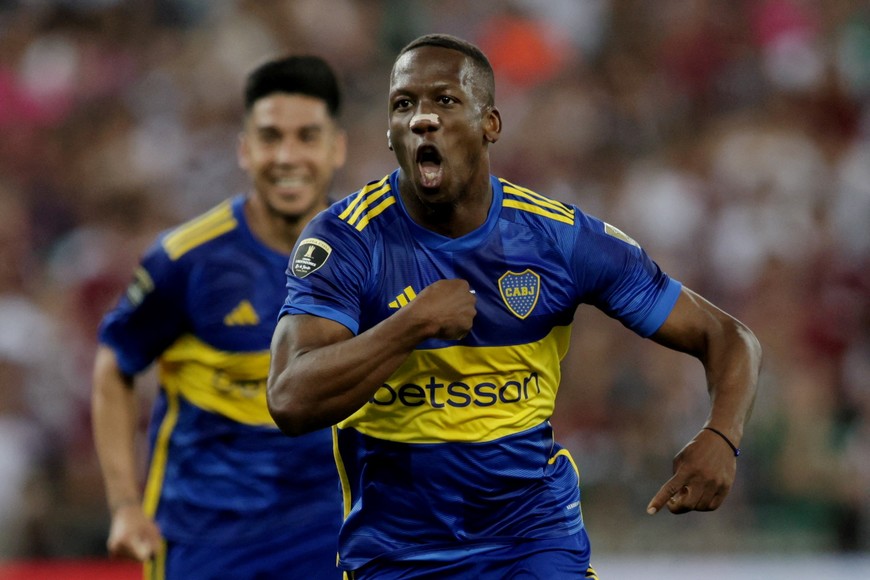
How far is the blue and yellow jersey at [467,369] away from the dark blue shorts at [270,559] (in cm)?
106

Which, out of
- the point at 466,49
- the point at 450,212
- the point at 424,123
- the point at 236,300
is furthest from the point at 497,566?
the point at 236,300

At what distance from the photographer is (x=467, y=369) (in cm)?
376

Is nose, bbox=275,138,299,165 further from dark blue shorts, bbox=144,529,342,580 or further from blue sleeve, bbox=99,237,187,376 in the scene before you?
dark blue shorts, bbox=144,529,342,580

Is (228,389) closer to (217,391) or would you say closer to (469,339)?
(217,391)

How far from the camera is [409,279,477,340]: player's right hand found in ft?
11.1

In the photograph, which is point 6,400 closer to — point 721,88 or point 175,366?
point 175,366

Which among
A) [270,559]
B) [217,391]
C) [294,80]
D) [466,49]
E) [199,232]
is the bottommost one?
[270,559]

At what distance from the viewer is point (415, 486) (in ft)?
12.3

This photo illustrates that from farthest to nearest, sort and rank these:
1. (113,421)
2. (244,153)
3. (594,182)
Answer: (594,182)
(244,153)
(113,421)

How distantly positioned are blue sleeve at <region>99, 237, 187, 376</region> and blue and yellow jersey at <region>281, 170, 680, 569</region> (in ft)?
4.77

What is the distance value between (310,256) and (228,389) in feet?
4.93

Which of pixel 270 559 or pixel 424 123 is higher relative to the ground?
pixel 424 123

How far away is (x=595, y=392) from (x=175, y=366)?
4339 mm

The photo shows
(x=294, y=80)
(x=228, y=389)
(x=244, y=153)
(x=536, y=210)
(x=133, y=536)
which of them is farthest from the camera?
(x=244, y=153)
